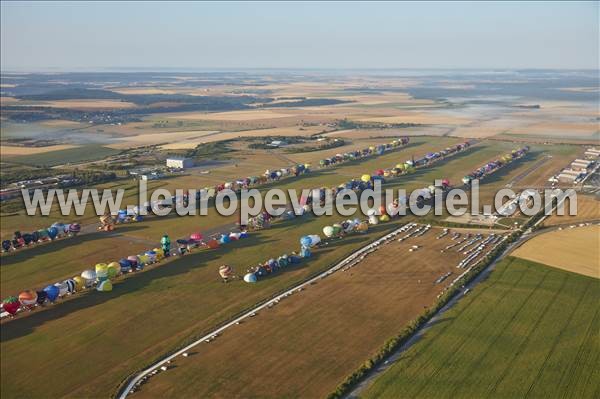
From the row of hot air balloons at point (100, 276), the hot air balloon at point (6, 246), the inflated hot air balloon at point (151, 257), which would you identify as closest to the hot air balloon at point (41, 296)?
the row of hot air balloons at point (100, 276)

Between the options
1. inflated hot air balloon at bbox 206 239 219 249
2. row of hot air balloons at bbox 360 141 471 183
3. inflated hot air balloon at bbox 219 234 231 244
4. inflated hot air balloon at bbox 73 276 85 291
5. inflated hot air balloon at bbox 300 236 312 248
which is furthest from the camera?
row of hot air balloons at bbox 360 141 471 183

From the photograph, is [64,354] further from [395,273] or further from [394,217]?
[394,217]

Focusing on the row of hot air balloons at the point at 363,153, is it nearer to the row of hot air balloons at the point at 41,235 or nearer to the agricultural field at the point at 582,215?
the agricultural field at the point at 582,215

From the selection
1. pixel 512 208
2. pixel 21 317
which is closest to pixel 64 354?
pixel 21 317

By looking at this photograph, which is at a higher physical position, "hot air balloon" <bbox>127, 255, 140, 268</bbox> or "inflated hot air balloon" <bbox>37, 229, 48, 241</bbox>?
"inflated hot air balloon" <bbox>37, 229, 48, 241</bbox>

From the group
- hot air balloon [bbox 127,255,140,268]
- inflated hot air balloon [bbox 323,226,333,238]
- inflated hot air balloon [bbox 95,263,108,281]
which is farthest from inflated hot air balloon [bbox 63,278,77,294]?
inflated hot air balloon [bbox 323,226,333,238]

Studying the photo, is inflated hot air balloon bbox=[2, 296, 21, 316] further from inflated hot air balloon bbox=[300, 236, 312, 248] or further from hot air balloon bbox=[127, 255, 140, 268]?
inflated hot air balloon bbox=[300, 236, 312, 248]
